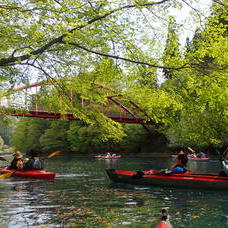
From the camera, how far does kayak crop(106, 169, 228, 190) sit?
12.2 metres

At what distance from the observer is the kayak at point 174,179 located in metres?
12.2

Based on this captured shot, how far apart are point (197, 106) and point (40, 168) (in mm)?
9805

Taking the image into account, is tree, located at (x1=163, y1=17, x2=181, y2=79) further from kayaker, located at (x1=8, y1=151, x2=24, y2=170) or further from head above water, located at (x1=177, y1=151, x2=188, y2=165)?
kayaker, located at (x1=8, y1=151, x2=24, y2=170)

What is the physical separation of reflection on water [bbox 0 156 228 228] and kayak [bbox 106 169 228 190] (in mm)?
273

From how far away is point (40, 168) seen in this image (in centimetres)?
1616

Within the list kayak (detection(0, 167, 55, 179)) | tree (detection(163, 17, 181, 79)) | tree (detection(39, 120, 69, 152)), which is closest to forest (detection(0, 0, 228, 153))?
tree (detection(163, 17, 181, 79))

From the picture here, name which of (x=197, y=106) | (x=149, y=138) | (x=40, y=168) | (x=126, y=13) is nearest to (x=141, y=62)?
(x=126, y=13)

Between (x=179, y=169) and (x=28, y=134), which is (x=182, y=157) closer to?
(x=179, y=169)

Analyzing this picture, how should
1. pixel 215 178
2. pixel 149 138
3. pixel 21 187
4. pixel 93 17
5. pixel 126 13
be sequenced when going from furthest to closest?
pixel 149 138, pixel 21 187, pixel 215 178, pixel 126 13, pixel 93 17

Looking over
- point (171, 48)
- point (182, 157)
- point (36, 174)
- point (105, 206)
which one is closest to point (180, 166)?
point (182, 157)

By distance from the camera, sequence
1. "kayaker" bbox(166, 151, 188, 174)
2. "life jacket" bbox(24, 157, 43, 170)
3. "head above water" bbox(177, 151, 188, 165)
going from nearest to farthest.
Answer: "head above water" bbox(177, 151, 188, 165)
"kayaker" bbox(166, 151, 188, 174)
"life jacket" bbox(24, 157, 43, 170)

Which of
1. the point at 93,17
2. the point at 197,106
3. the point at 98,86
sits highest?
the point at 93,17

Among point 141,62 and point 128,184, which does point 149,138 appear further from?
point 141,62

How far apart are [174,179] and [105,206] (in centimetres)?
434
